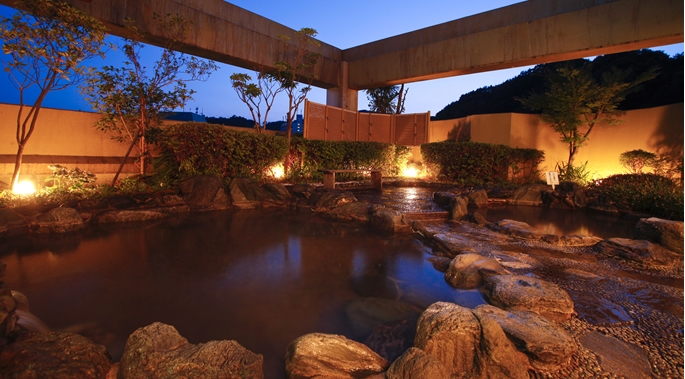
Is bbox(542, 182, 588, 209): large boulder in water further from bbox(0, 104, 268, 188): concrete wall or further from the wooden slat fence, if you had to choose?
bbox(0, 104, 268, 188): concrete wall

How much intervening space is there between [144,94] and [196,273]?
544cm

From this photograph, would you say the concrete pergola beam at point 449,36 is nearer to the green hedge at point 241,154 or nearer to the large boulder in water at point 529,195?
the green hedge at point 241,154

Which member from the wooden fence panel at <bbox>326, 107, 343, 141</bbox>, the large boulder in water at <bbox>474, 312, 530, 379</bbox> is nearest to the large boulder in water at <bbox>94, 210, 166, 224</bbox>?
the large boulder in water at <bbox>474, 312, 530, 379</bbox>

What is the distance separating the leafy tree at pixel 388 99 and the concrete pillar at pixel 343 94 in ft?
17.3

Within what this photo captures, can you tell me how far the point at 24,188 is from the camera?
230 inches

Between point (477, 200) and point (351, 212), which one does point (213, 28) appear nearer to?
point (351, 212)

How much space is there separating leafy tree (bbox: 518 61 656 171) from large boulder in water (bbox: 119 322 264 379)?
39.6 ft

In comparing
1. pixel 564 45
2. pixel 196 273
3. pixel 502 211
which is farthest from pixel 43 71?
pixel 564 45

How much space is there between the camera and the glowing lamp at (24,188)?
5762 mm

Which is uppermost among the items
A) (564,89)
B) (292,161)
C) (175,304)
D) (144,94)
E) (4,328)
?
(564,89)

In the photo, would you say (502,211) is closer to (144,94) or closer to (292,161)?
(292,161)

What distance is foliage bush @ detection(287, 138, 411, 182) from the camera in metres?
10.4

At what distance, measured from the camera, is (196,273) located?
353 centimetres

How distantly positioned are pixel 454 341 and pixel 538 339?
1.66 ft
